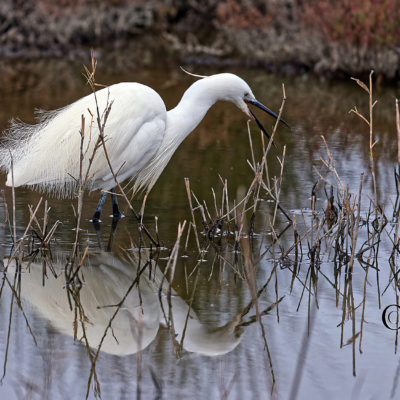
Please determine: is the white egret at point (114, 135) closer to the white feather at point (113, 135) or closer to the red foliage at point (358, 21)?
the white feather at point (113, 135)

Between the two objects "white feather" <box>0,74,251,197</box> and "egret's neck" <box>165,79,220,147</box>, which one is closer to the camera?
"white feather" <box>0,74,251,197</box>

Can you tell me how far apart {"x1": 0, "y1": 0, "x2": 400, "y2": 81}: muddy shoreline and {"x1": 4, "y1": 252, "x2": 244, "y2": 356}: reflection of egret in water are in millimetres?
7516

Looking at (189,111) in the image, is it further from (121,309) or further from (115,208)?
(121,309)

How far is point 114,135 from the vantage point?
5.05 m

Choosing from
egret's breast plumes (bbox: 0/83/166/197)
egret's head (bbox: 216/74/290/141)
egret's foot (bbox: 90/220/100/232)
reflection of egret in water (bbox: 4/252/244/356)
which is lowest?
reflection of egret in water (bbox: 4/252/244/356)

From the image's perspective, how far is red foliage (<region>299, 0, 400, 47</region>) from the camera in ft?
35.0

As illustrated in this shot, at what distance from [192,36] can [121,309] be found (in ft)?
35.4

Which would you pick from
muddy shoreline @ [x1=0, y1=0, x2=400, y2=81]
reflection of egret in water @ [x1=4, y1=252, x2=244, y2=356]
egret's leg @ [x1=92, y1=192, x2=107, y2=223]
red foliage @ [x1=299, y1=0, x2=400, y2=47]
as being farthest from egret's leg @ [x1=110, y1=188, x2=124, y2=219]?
muddy shoreline @ [x1=0, y1=0, x2=400, y2=81]

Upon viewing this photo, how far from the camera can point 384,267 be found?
443 cm

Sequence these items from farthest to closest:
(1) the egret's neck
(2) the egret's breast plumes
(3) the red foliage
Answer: (3) the red foliage
(1) the egret's neck
(2) the egret's breast plumes

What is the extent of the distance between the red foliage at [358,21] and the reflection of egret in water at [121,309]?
7.21 m

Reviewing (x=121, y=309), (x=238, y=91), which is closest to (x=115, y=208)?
(x=238, y=91)

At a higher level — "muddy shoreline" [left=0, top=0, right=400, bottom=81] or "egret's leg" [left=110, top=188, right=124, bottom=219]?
"muddy shoreline" [left=0, top=0, right=400, bottom=81]

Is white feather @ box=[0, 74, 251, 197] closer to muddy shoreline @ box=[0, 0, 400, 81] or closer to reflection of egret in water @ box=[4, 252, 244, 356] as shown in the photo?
reflection of egret in water @ box=[4, 252, 244, 356]
